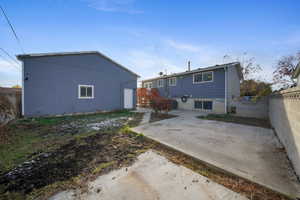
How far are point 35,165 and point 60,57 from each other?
8.28 meters

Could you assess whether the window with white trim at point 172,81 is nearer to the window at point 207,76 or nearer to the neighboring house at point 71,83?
the window at point 207,76

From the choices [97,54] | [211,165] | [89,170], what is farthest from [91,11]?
[211,165]

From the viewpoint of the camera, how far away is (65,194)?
5.61 feet

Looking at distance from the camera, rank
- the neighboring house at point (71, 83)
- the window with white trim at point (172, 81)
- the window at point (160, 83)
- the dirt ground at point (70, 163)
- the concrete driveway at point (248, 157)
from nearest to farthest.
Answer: the dirt ground at point (70, 163) < the concrete driveway at point (248, 157) < the neighboring house at point (71, 83) < the window with white trim at point (172, 81) < the window at point (160, 83)

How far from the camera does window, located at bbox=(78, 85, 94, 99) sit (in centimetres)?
902

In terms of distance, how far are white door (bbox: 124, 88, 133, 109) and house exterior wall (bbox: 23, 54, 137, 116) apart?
18.5 inches

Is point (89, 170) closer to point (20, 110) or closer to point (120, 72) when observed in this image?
A: point (20, 110)

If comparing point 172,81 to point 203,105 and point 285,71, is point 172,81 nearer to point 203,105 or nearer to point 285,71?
point 203,105

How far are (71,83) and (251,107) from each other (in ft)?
43.7

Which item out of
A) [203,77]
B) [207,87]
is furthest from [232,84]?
[203,77]

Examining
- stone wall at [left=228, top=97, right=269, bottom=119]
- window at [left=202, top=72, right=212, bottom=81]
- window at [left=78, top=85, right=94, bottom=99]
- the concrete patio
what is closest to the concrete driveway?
the concrete patio

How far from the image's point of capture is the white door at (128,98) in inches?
460

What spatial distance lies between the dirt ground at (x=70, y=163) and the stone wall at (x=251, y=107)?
839 cm

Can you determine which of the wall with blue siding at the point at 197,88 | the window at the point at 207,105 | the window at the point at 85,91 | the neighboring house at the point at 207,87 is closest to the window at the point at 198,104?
the neighboring house at the point at 207,87
